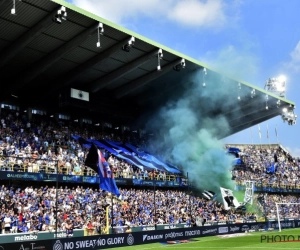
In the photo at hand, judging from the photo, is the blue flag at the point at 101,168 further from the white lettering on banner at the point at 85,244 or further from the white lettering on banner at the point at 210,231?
the white lettering on banner at the point at 210,231

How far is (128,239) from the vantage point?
85.8ft

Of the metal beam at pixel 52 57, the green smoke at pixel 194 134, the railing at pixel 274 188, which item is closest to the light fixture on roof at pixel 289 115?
the railing at pixel 274 188

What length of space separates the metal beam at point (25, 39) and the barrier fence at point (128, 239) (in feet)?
48.2

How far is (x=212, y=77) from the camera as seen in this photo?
46812 millimetres

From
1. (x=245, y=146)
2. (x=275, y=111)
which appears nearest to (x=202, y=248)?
(x=275, y=111)

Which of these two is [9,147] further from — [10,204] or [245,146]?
[245,146]

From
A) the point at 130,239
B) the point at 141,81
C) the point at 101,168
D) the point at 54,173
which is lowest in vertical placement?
the point at 130,239

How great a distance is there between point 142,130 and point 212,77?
12421mm

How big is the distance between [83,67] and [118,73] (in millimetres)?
3852

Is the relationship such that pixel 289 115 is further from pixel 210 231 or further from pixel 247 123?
pixel 210 231

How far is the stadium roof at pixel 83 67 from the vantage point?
1188 inches

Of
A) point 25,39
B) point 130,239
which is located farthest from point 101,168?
point 25,39

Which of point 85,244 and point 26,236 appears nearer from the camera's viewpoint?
point 85,244

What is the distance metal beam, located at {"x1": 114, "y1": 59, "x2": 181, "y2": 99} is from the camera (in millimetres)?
40969
